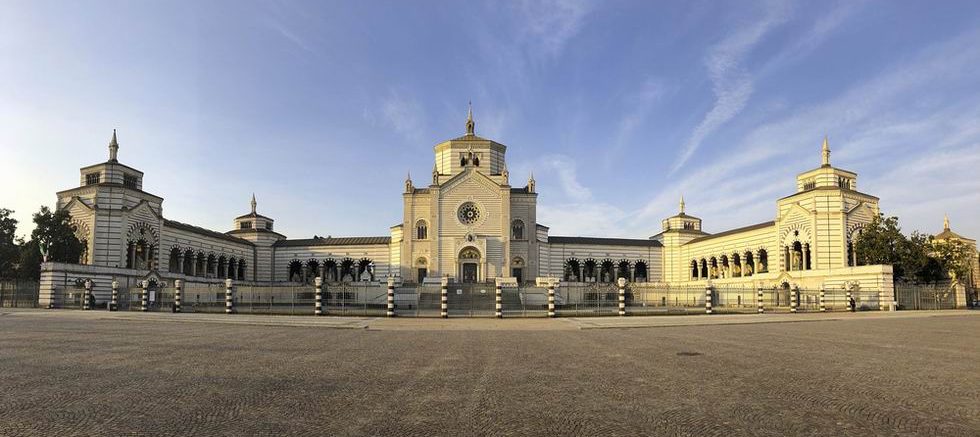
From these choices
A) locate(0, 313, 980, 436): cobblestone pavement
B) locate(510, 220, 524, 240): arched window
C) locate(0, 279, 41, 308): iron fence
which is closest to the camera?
locate(0, 313, 980, 436): cobblestone pavement

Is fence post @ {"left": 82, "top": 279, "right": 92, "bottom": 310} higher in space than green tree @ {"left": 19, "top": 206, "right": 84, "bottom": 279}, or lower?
lower

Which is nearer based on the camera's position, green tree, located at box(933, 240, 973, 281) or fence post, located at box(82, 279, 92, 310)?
fence post, located at box(82, 279, 92, 310)

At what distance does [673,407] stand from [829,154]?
174 feet

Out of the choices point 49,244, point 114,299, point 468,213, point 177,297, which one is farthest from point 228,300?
point 468,213

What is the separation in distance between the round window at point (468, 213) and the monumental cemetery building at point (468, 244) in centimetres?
9

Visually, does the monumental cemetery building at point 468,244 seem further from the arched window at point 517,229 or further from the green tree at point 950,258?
the green tree at point 950,258

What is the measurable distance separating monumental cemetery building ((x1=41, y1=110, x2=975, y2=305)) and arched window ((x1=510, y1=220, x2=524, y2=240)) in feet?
0.32

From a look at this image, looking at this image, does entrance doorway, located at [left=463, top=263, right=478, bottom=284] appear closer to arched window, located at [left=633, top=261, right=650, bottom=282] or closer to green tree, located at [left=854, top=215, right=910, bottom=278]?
arched window, located at [left=633, top=261, right=650, bottom=282]

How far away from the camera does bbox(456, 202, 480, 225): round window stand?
57.8 metres

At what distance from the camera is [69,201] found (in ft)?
157

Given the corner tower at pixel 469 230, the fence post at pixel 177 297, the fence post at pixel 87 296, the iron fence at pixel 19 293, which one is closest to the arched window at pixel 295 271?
the corner tower at pixel 469 230

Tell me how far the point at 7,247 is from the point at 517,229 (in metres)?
40.0

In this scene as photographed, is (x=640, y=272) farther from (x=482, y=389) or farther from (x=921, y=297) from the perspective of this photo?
(x=482, y=389)

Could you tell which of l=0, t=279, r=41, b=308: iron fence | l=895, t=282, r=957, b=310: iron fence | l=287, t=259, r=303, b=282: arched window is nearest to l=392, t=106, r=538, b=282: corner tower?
l=287, t=259, r=303, b=282: arched window
